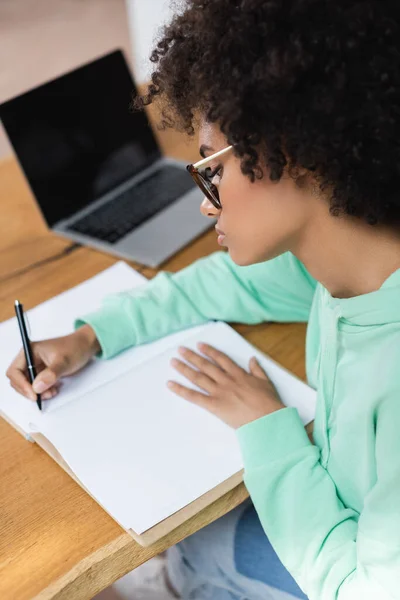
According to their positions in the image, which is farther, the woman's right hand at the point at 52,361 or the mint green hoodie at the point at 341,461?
the woman's right hand at the point at 52,361

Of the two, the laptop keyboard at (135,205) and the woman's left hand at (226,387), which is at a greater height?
the laptop keyboard at (135,205)

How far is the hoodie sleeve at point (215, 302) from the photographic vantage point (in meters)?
0.96

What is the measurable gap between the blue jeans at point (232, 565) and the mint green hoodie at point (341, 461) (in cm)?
13

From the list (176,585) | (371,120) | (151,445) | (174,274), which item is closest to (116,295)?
(174,274)

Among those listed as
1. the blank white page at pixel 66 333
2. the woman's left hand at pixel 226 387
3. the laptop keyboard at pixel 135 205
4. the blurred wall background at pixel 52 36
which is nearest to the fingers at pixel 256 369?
the woman's left hand at pixel 226 387

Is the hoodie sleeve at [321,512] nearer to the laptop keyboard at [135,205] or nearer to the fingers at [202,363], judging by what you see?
the fingers at [202,363]

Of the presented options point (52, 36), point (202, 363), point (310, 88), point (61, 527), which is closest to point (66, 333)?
point (202, 363)

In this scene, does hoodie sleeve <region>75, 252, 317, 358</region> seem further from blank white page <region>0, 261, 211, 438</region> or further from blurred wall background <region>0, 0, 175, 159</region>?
blurred wall background <region>0, 0, 175, 159</region>

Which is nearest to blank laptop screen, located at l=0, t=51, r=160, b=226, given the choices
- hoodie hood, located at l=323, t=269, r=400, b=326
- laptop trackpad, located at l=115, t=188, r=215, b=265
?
laptop trackpad, located at l=115, t=188, r=215, b=265

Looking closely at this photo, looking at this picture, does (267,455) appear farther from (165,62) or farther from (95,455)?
(165,62)

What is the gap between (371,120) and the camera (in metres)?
0.57

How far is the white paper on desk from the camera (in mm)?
739

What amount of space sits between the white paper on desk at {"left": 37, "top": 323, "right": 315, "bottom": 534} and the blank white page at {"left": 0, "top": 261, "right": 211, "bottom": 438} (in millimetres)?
32

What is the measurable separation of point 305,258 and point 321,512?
0.29m
